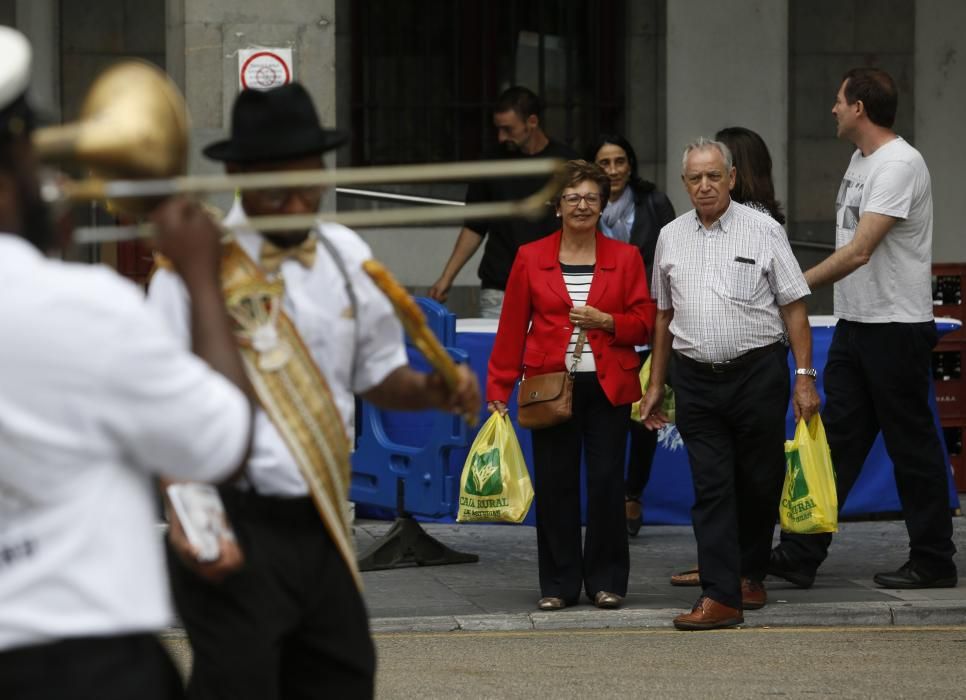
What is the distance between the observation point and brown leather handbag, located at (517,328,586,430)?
25.3 feet

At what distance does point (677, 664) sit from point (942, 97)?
27.2 ft

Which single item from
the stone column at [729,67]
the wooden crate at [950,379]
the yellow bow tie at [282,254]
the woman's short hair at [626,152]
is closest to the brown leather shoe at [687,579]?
the woman's short hair at [626,152]

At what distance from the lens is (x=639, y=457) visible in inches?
389

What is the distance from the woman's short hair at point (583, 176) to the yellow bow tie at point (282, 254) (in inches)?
156

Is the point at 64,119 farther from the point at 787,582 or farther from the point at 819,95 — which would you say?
the point at 787,582

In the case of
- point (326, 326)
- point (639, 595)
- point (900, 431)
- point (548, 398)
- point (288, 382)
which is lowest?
point (639, 595)

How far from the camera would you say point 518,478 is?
8.02 metres

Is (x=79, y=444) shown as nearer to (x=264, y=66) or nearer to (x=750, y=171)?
(x=750, y=171)

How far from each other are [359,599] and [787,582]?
508 cm

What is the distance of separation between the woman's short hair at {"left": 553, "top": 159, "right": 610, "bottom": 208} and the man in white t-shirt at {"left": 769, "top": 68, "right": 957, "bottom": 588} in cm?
119

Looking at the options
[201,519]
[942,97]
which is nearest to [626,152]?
[942,97]

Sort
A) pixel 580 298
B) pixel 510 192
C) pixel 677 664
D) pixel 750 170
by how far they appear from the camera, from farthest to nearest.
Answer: pixel 510 192 → pixel 750 170 → pixel 580 298 → pixel 677 664

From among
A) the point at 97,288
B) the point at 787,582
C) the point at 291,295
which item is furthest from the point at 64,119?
the point at 97,288

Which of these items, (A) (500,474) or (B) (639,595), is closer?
(A) (500,474)
